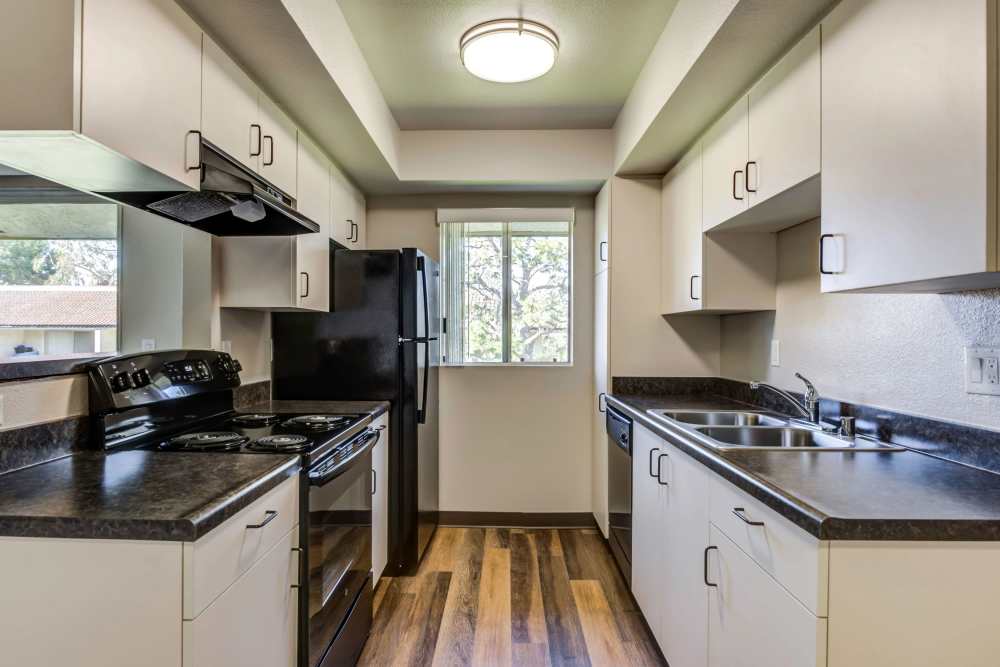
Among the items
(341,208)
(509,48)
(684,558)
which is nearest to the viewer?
(684,558)

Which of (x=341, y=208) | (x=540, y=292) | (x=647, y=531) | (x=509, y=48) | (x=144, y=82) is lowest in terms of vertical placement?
(x=647, y=531)

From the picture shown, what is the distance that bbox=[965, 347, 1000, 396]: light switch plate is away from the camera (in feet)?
4.05

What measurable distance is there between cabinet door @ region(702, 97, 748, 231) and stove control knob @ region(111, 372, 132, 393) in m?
2.20

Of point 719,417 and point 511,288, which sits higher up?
point 511,288

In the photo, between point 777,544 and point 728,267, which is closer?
point 777,544

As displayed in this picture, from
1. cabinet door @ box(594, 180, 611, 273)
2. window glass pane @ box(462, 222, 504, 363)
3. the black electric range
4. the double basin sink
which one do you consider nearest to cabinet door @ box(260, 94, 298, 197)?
the black electric range

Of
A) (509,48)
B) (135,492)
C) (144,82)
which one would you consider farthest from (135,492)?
(509,48)

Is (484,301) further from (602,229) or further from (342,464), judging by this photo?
(342,464)

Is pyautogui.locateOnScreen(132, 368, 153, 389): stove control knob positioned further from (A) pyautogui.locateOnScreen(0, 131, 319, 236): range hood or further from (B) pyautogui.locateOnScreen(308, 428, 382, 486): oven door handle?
(B) pyautogui.locateOnScreen(308, 428, 382, 486): oven door handle

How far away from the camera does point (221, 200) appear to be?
5.24ft

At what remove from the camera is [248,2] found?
1431 mm

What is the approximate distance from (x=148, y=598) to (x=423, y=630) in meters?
1.50

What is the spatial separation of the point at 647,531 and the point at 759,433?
0.61 m

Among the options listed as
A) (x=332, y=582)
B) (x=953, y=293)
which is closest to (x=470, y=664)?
(x=332, y=582)
